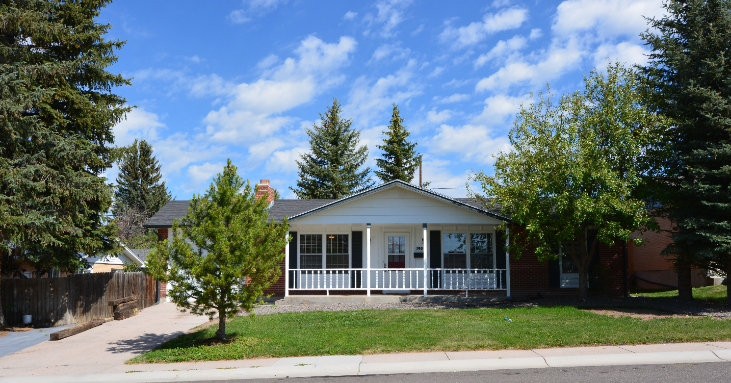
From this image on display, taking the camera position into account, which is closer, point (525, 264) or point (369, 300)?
point (369, 300)

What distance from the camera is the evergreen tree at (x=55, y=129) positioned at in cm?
1222

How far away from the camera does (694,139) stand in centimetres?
1415

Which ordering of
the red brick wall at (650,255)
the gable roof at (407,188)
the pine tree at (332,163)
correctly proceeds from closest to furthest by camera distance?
1. the gable roof at (407,188)
2. the red brick wall at (650,255)
3. the pine tree at (332,163)

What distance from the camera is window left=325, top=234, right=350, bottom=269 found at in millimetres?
18766

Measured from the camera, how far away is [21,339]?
1246cm

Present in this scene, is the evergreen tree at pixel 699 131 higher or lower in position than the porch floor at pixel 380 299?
higher

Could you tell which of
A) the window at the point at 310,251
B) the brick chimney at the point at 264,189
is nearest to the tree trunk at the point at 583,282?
the window at the point at 310,251

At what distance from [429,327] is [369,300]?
5.45 meters

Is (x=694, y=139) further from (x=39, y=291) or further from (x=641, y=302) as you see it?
(x=39, y=291)

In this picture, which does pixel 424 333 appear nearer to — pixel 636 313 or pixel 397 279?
pixel 636 313

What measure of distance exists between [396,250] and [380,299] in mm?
2410

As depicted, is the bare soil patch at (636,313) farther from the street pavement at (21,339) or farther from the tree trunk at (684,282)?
the street pavement at (21,339)

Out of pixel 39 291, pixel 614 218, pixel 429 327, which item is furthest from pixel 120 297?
pixel 614 218

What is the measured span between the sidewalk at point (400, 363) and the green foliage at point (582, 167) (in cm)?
528
